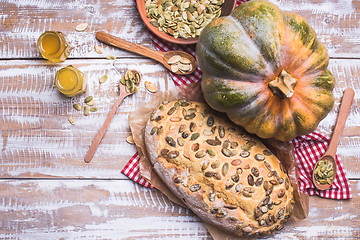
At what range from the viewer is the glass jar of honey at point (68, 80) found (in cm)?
159

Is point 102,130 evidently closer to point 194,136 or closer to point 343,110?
point 194,136

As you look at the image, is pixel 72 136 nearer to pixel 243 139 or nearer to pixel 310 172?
pixel 243 139

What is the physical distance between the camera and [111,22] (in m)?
1.72

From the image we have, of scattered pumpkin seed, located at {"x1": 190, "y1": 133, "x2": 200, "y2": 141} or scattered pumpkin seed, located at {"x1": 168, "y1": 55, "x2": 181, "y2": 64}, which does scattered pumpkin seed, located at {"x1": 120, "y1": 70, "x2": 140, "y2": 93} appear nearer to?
scattered pumpkin seed, located at {"x1": 168, "y1": 55, "x2": 181, "y2": 64}

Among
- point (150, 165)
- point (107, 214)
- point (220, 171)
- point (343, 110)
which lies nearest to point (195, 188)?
point (220, 171)

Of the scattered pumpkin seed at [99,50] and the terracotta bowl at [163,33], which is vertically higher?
the terracotta bowl at [163,33]

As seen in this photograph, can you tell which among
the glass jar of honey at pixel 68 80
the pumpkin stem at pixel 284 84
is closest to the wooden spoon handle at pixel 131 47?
the glass jar of honey at pixel 68 80

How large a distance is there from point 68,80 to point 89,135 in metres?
0.30

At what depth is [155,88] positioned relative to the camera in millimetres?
1694

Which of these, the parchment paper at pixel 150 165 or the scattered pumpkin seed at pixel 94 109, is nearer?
the parchment paper at pixel 150 165

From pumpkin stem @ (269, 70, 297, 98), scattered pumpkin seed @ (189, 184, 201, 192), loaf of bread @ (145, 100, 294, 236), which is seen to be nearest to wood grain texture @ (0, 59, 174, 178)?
loaf of bread @ (145, 100, 294, 236)

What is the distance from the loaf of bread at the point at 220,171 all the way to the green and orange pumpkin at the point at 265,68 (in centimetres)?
14

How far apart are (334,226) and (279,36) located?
104 centimetres

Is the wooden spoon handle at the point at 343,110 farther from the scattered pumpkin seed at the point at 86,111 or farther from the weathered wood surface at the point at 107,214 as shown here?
the scattered pumpkin seed at the point at 86,111
